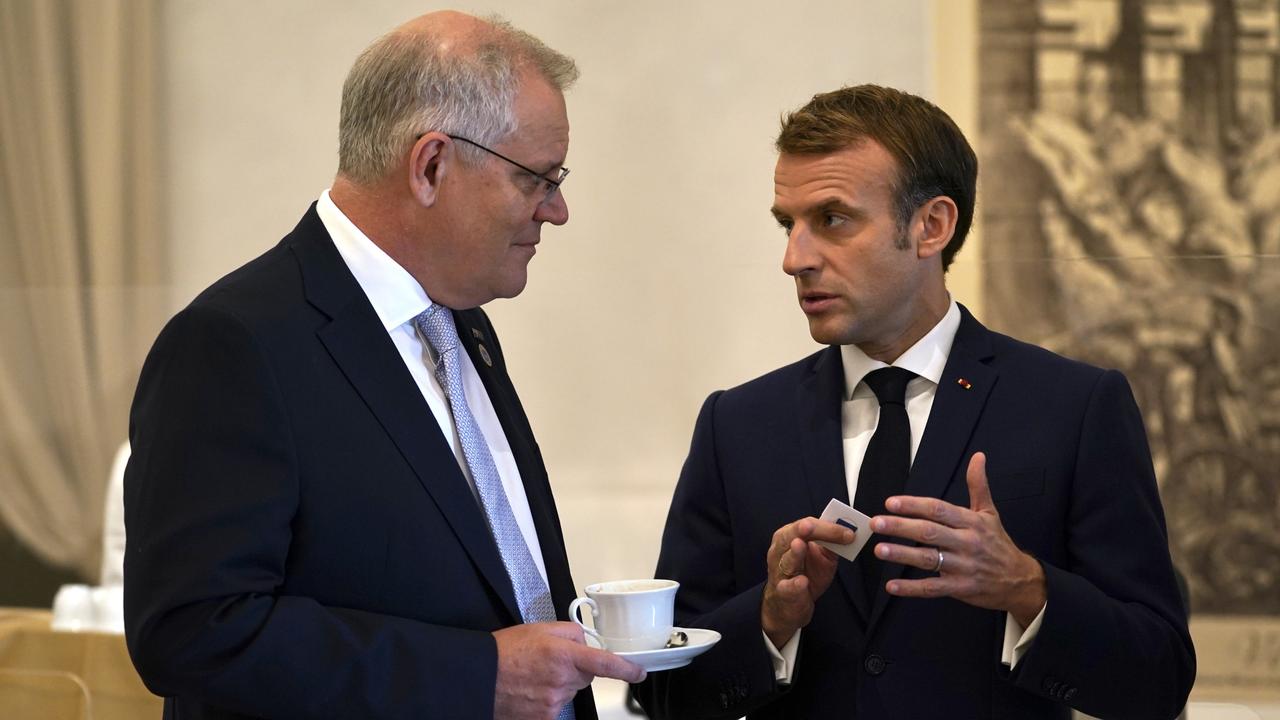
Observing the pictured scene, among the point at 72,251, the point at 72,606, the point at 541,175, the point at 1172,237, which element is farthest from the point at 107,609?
the point at 1172,237

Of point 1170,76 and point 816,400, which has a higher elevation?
point 1170,76

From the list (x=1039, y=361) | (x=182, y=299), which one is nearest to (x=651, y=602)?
(x=1039, y=361)

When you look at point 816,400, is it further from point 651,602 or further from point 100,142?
point 100,142

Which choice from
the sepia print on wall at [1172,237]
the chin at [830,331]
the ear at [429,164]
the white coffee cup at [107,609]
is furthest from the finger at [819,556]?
the white coffee cup at [107,609]

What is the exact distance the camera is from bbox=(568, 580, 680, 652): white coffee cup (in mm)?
1610

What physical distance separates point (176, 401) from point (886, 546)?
0.87 metres

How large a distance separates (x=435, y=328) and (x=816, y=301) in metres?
0.59

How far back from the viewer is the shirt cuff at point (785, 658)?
1.84 metres

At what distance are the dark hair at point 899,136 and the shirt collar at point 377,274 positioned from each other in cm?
67

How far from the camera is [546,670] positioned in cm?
151

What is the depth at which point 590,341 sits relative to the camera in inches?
162

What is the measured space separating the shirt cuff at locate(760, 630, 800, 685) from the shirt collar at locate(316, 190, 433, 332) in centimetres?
70

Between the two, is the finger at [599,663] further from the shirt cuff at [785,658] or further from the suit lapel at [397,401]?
the shirt cuff at [785,658]

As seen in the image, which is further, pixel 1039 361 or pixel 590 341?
pixel 590 341
